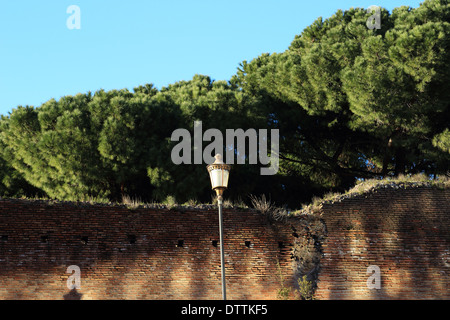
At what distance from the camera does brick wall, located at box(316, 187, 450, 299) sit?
42.2 feet

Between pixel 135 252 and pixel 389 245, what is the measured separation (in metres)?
5.98

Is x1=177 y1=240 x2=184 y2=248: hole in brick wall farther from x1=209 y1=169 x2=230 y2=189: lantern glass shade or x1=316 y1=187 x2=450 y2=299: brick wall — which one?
x1=316 y1=187 x2=450 y2=299: brick wall

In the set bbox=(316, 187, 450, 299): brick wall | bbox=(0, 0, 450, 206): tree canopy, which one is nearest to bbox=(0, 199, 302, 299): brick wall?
bbox=(316, 187, 450, 299): brick wall

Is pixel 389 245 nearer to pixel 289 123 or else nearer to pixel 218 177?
pixel 218 177

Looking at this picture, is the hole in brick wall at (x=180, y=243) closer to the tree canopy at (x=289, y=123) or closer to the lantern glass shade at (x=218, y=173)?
the lantern glass shade at (x=218, y=173)

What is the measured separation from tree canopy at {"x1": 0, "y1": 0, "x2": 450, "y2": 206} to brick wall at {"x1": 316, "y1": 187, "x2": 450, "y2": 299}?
4621 millimetres

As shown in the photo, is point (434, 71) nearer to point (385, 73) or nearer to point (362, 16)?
point (385, 73)

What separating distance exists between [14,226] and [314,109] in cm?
1159

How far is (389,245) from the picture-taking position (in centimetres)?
1337

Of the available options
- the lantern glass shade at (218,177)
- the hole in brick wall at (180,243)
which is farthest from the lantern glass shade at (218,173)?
the hole in brick wall at (180,243)

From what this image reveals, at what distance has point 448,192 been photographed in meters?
14.3

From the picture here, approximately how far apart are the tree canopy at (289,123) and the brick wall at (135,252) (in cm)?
451

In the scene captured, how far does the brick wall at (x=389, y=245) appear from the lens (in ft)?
42.2

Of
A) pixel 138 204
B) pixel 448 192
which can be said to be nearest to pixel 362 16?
pixel 448 192
